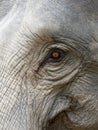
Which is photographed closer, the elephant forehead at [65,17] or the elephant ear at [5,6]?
the elephant forehead at [65,17]

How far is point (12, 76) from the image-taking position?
301cm

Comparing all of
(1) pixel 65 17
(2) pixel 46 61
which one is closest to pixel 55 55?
(2) pixel 46 61

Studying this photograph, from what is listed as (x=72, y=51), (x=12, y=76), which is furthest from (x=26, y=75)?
(x=72, y=51)

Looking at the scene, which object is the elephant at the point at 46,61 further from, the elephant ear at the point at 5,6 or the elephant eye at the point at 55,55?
the elephant ear at the point at 5,6

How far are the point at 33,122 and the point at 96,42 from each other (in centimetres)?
51

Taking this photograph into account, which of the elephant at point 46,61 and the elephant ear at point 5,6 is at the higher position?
the elephant ear at point 5,6

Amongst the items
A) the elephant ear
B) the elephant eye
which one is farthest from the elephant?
the elephant ear

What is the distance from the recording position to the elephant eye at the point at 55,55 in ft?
10.1

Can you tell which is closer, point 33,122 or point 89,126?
point 33,122

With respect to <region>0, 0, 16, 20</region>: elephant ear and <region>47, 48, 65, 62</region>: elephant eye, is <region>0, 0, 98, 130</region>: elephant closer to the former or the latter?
<region>47, 48, 65, 62</region>: elephant eye

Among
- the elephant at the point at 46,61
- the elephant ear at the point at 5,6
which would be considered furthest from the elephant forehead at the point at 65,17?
the elephant ear at the point at 5,6

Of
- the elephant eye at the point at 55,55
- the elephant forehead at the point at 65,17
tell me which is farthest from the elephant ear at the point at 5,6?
the elephant eye at the point at 55,55

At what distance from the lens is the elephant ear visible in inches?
129

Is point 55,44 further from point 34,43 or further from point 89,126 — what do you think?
point 89,126
